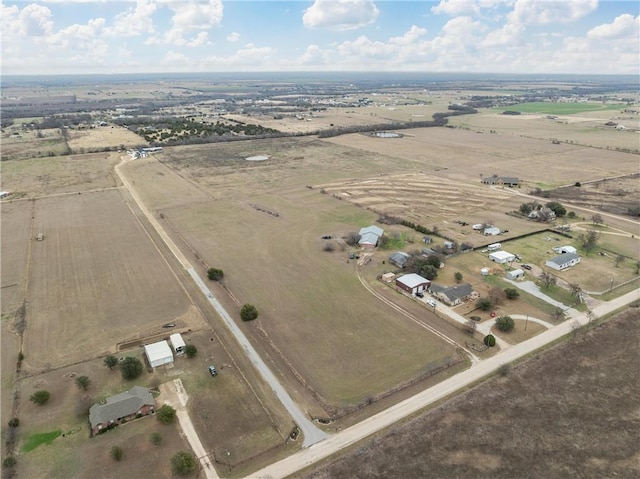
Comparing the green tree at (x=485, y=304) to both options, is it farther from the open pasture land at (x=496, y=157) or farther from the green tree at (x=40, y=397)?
the open pasture land at (x=496, y=157)

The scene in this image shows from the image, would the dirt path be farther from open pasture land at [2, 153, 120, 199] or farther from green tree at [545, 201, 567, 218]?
open pasture land at [2, 153, 120, 199]

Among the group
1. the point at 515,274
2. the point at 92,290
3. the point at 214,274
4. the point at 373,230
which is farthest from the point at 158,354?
the point at 515,274

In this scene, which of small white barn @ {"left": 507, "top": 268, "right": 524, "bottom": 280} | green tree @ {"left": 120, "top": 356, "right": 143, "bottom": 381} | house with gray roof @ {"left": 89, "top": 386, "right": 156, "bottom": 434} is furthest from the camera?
small white barn @ {"left": 507, "top": 268, "right": 524, "bottom": 280}

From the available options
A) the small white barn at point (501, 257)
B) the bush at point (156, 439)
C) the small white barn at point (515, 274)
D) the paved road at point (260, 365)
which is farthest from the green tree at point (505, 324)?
the bush at point (156, 439)

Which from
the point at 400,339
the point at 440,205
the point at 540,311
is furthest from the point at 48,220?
the point at 540,311

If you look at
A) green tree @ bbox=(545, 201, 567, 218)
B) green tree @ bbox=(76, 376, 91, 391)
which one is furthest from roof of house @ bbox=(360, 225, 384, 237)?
green tree @ bbox=(76, 376, 91, 391)

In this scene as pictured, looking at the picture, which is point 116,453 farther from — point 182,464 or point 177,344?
point 177,344
